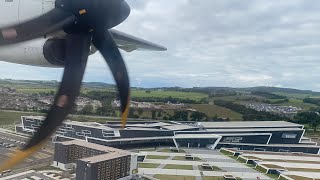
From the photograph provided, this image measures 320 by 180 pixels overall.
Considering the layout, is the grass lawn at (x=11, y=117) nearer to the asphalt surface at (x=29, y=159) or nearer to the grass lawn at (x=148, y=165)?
the asphalt surface at (x=29, y=159)

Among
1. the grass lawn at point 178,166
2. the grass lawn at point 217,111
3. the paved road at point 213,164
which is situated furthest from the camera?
the grass lawn at point 217,111

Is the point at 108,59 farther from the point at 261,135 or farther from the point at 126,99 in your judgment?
the point at 261,135

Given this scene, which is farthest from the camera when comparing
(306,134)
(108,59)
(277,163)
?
(306,134)

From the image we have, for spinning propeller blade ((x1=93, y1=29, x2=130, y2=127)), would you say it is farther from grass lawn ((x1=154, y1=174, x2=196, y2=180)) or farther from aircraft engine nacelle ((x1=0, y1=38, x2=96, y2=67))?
grass lawn ((x1=154, y1=174, x2=196, y2=180))

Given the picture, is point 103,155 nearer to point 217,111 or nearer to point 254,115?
point 254,115

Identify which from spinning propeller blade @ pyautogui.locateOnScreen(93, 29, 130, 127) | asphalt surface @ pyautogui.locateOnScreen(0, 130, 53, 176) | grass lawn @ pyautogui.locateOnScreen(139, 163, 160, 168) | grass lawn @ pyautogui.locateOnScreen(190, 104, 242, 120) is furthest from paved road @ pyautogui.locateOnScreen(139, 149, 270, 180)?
grass lawn @ pyautogui.locateOnScreen(190, 104, 242, 120)

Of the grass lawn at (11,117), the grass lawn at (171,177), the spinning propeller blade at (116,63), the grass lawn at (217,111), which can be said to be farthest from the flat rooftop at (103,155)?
the grass lawn at (217,111)

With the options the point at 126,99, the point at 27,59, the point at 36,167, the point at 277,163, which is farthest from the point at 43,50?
the point at 277,163
